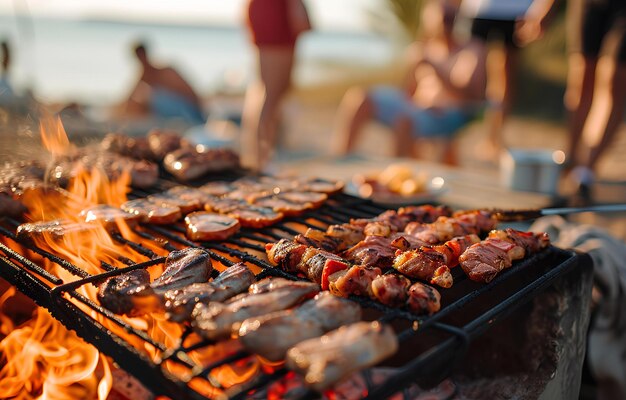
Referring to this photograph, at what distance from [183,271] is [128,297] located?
1.02ft

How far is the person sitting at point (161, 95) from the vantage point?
421 inches

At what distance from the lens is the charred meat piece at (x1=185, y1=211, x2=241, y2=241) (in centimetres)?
293

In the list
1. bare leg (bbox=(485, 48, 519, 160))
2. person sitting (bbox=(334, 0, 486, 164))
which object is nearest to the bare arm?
person sitting (bbox=(334, 0, 486, 164))

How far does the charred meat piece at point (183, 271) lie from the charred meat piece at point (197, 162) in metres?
1.90

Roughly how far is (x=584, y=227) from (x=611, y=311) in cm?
65

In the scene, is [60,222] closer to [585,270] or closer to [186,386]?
[186,386]

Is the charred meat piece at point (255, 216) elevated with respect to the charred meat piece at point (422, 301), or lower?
lower

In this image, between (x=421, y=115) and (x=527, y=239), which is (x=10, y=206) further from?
(x=421, y=115)

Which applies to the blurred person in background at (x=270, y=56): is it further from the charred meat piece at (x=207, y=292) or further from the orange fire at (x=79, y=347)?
the charred meat piece at (x=207, y=292)

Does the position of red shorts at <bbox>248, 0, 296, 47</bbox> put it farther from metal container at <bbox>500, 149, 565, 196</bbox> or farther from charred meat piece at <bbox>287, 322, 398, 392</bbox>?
charred meat piece at <bbox>287, 322, 398, 392</bbox>

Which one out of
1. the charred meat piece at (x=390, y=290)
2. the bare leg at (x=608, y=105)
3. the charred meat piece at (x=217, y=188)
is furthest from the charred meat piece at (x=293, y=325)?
the bare leg at (x=608, y=105)

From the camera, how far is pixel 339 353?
5.22 feet

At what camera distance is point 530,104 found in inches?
682

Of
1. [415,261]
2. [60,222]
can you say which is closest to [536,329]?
[415,261]
